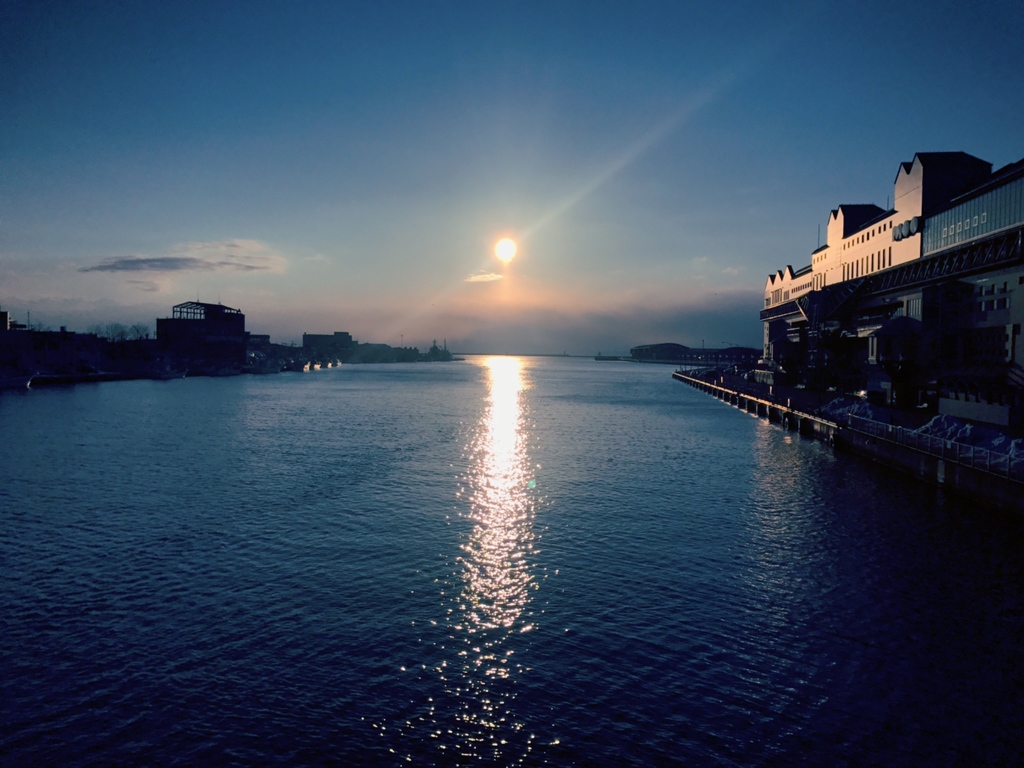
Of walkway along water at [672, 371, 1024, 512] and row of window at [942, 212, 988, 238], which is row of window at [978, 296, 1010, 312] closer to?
row of window at [942, 212, 988, 238]

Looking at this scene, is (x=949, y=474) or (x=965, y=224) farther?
(x=965, y=224)

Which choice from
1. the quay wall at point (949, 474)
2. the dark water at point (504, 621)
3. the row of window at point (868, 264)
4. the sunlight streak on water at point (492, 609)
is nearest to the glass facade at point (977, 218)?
the row of window at point (868, 264)

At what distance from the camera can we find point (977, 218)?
4384cm

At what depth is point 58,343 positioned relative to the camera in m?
140

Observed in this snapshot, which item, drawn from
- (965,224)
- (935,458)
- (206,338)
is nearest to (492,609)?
(935,458)

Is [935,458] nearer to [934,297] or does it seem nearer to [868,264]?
[934,297]

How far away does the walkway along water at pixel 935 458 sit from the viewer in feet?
82.8

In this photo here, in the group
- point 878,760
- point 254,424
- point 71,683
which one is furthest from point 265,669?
point 254,424

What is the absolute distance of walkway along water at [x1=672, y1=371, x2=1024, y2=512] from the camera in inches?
994

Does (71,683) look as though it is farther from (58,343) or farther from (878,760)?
(58,343)

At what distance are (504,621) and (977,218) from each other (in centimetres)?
4497

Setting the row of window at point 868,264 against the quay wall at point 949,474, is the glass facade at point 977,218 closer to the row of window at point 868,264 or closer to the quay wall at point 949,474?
the row of window at point 868,264

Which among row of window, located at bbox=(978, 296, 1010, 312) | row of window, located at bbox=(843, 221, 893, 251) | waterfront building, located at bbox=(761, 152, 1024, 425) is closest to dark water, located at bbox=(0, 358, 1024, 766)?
waterfront building, located at bbox=(761, 152, 1024, 425)

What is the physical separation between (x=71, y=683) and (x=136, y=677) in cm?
125
